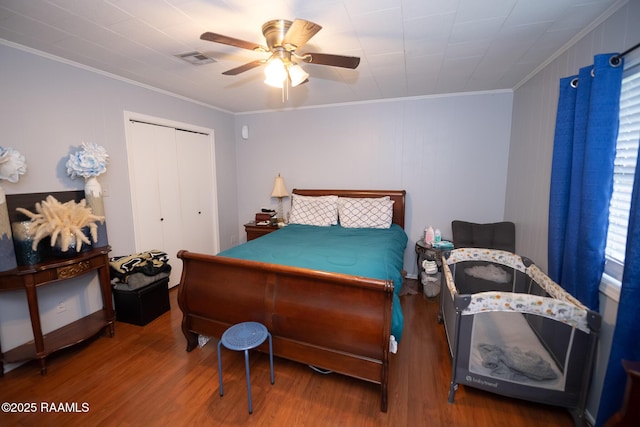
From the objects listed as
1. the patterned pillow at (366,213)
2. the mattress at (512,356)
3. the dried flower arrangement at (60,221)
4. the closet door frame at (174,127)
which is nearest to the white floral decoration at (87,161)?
the dried flower arrangement at (60,221)

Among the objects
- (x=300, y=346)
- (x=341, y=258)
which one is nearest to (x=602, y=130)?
(x=341, y=258)

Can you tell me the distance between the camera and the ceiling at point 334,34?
1503 mm

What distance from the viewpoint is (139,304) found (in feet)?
8.03

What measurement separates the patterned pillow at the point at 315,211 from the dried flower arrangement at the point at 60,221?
82.6 inches

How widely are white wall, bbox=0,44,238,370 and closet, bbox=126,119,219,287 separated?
135 mm

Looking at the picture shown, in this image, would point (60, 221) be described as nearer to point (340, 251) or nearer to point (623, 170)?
point (340, 251)

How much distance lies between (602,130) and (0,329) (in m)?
4.10

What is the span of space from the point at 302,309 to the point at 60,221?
6.23 feet

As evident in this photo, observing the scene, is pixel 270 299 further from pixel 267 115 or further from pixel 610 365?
pixel 267 115

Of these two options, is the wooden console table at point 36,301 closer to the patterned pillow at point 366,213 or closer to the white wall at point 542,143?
the patterned pillow at point 366,213

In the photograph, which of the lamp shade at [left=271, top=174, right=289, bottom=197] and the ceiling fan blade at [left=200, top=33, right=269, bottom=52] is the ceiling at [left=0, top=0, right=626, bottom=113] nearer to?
the ceiling fan blade at [left=200, top=33, right=269, bottom=52]

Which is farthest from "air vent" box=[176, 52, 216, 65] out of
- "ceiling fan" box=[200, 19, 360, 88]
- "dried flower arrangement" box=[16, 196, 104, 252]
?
"dried flower arrangement" box=[16, 196, 104, 252]

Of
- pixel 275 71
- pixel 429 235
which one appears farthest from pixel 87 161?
pixel 429 235

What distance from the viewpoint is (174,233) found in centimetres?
334
